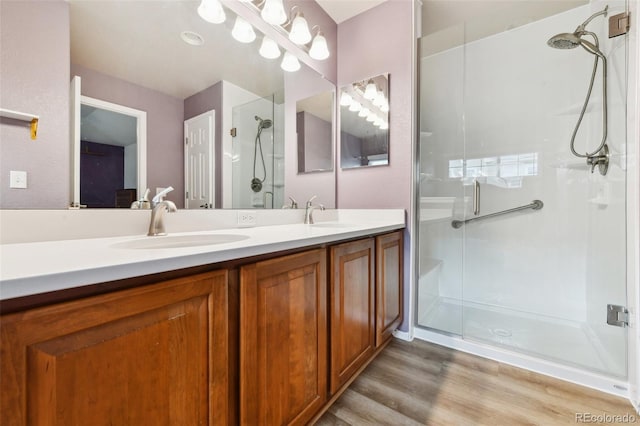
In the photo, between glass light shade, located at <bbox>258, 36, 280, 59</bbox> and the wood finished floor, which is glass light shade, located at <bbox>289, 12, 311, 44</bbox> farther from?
the wood finished floor

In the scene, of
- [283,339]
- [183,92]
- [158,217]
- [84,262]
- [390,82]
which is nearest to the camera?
[84,262]

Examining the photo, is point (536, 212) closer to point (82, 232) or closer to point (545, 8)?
point (545, 8)

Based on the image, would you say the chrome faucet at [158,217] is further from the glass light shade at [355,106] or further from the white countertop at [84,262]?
the glass light shade at [355,106]

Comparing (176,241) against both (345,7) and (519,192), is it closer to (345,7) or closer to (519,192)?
(345,7)

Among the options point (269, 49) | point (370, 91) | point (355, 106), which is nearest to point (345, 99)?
point (355, 106)

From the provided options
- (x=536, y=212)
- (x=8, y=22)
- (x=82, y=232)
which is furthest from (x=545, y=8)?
(x=82, y=232)

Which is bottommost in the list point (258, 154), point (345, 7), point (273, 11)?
point (258, 154)

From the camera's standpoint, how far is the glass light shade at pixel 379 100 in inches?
77.8

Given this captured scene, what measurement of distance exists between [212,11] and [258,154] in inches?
28.0

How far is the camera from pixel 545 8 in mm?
1984

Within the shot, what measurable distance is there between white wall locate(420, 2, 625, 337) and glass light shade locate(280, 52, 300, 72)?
95 centimetres

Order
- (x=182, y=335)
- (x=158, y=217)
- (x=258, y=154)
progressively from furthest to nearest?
(x=258, y=154) → (x=158, y=217) → (x=182, y=335)

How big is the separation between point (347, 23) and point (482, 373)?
264 centimetres

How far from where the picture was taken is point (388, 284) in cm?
161
